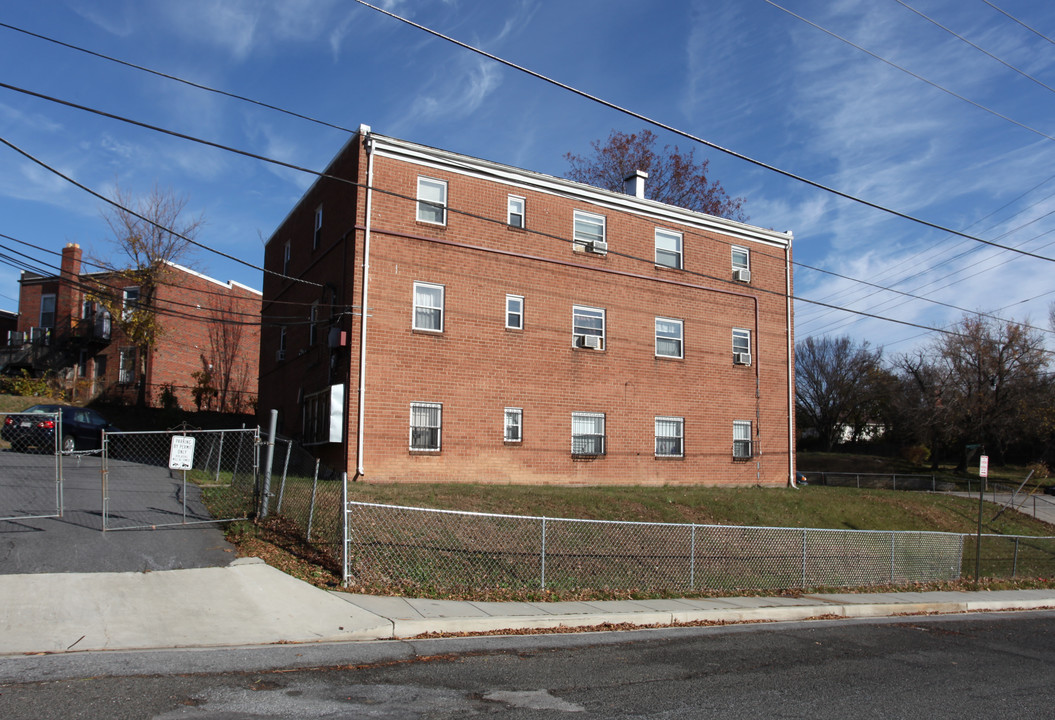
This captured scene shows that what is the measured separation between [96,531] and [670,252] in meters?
18.0

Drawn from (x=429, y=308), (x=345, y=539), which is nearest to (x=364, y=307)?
(x=429, y=308)

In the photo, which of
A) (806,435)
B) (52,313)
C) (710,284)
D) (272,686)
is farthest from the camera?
(806,435)

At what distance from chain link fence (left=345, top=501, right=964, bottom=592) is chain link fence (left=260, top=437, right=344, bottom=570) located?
13.1 inches

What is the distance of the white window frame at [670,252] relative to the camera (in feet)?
79.2

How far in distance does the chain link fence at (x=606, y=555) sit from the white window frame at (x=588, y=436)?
19.0 ft

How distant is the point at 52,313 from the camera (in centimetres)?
4119

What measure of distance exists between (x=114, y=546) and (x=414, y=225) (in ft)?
37.1

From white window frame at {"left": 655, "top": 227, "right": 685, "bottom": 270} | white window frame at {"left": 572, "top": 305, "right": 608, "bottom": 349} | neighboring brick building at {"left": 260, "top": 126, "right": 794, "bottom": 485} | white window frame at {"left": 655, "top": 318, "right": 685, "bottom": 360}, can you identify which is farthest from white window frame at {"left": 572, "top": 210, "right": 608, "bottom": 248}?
white window frame at {"left": 655, "top": 318, "right": 685, "bottom": 360}

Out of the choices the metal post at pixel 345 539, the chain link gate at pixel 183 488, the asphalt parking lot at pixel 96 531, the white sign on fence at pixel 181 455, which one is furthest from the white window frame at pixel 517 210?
the metal post at pixel 345 539

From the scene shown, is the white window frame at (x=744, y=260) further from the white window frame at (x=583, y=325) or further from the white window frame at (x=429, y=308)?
the white window frame at (x=429, y=308)

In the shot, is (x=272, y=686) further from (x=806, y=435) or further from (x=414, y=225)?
(x=806, y=435)

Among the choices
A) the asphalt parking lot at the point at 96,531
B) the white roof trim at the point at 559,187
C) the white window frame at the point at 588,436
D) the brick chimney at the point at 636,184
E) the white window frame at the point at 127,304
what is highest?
the brick chimney at the point at 636,184

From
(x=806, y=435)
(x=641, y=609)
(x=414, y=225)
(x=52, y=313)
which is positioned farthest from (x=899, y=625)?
(x=806, y=435)

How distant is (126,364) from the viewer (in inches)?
1468
